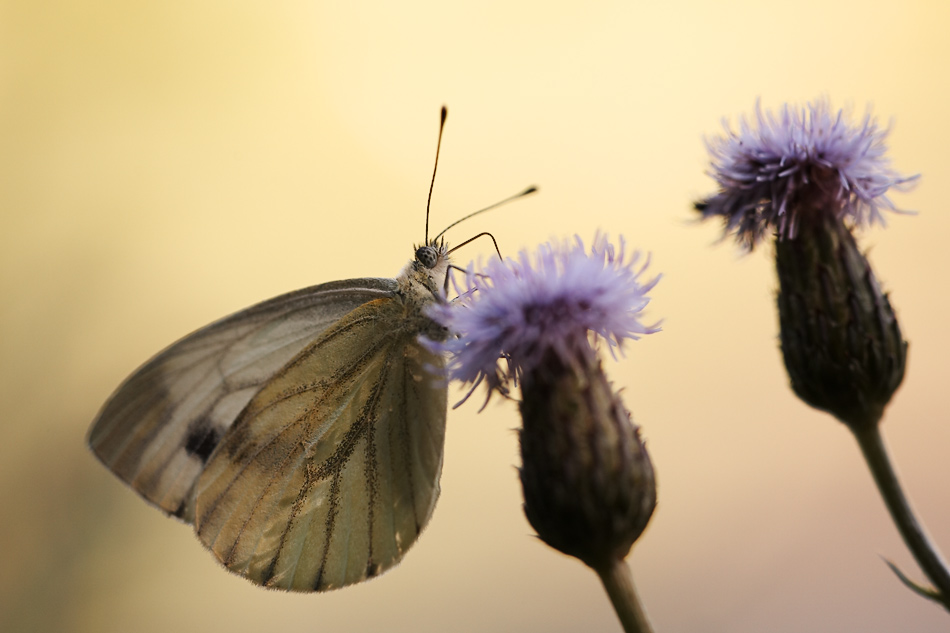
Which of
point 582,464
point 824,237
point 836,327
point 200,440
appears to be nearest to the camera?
point 582,464

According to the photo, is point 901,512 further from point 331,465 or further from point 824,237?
point 331,465

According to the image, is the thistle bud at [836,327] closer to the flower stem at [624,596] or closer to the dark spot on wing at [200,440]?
the flower stem at [624,596]

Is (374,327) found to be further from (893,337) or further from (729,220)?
(893,337)

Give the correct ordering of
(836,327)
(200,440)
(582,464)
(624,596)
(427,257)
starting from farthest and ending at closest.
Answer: (200,440), (427,257), (836,327), (582,464), (624,596)

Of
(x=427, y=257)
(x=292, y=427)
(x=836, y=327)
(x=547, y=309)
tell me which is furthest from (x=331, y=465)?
(x=836, y=327)

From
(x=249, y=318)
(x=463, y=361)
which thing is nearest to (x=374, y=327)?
(x=249, y=318)
